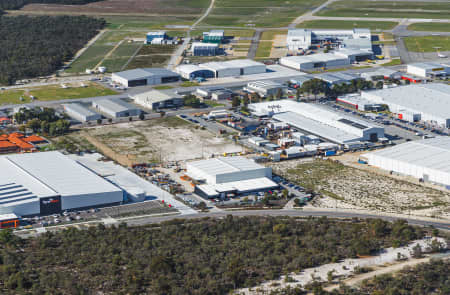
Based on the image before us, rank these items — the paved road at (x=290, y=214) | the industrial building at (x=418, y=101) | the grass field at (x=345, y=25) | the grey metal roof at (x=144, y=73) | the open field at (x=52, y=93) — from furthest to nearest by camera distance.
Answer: the grass field at (x=345, y=25) < the grey metal roof at (x=144, y=73) < the open field at (x=52, y=93) < the industrial building at (x=418, y=101) < the paved road at (x=290, y=214)

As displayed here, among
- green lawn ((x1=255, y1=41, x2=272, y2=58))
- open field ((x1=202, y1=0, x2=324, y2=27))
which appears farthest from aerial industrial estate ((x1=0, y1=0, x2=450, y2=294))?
open field ((x1=202, y1=0, x2=324, y2=27))

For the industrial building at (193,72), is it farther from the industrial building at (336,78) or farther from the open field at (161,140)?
the open field at (161,140)

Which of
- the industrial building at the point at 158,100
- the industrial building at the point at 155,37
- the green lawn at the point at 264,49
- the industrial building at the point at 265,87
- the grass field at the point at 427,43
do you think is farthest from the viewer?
the industrial building at the point at 155,37

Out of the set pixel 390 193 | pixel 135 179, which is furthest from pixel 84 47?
pixel 390 193

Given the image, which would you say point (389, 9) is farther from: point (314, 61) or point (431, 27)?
point (314, 61)

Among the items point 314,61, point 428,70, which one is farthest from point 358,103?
point 314,61

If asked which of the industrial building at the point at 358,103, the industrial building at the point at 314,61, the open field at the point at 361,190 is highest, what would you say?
the industrial building at the point at 314,61

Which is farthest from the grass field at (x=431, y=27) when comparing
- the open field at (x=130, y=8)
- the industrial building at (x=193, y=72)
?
the industrial building at (x=193, y=72)
